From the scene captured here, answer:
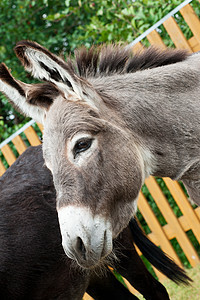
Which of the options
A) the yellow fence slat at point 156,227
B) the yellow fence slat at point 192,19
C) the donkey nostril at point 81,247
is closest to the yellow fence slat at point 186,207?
the yellow fence slat at point 156,227

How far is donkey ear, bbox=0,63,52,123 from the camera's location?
2.41 m

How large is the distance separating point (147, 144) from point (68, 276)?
1.31 metres

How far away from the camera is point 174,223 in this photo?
15.0 ft

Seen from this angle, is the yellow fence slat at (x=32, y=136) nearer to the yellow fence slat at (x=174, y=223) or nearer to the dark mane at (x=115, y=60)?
the yellow fence slat at (x=174, y=223)

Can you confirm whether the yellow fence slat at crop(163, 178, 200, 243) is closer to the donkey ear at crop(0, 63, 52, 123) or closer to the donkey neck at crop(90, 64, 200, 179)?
the donkey neck at crop(90, 64, 200, 179)

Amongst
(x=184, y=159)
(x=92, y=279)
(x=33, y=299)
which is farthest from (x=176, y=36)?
(x=33, y=299)

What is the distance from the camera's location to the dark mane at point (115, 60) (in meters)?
2.58

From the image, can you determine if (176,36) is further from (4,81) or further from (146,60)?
(4,81)

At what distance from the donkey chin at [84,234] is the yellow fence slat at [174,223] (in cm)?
251

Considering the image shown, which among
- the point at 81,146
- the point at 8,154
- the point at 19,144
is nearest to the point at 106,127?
the point at 81,146

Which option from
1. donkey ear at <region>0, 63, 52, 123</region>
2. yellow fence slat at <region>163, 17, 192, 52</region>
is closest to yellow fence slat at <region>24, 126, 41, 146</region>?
yellow fence slat at <region>163, 17, 192, 52</region>

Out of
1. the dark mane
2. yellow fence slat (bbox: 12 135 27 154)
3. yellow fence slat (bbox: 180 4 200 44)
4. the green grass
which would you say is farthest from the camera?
yellow fence slat (bbox: 12 135 27 154)

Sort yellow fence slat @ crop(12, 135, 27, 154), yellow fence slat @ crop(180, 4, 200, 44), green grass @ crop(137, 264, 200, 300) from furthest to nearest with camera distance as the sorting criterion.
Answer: yellow fence slat @ crop(12, 135, 27, 154) → yellow fence slat @ crop(180, 4, 200, 44) → green grass @ crop(137, 264, 200, 300)

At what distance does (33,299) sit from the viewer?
295cm
